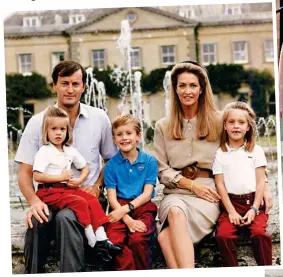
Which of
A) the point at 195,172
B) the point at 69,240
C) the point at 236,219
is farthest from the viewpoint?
the point at 195,172

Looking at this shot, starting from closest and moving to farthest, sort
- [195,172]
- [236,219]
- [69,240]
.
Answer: [69,240] < [236,219] < [195,172]

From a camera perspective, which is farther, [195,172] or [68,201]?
[195,172]

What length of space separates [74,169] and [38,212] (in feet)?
1.11

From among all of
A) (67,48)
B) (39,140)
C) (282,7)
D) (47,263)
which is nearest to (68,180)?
(39,140)

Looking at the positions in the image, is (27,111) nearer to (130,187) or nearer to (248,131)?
(130,187)

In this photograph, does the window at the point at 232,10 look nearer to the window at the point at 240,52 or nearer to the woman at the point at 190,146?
the window at the point at 240,52

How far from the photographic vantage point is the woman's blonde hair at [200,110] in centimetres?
346

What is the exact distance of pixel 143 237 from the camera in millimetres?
3338

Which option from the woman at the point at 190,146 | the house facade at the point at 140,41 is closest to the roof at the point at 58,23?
the house facade at the point at 140,41

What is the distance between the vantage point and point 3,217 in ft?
11.3

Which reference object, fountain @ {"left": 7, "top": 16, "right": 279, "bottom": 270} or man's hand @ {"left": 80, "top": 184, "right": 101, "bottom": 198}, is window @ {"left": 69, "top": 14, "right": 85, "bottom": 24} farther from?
man's hand @ {"left": 80, "top": 184, "right": 101, "bottom": 198}

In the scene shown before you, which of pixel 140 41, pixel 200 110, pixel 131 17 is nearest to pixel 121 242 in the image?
pixel 200 110

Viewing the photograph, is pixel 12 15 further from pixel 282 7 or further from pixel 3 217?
pixel 282 7

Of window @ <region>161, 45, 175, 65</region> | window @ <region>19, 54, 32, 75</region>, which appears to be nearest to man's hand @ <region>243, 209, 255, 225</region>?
window @ <region>161, 45, 175, 65</region>
